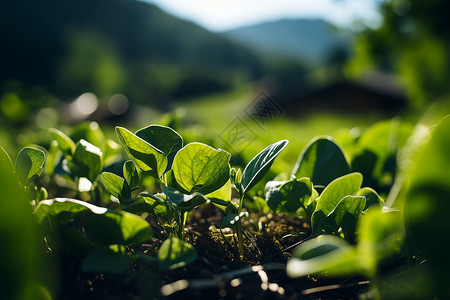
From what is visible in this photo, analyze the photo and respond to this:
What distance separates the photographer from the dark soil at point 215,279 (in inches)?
14.1

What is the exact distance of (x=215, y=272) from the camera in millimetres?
394

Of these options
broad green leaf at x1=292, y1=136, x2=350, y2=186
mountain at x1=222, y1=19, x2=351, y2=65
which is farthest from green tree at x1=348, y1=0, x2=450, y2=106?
mountain at x1=222, y1=19, x2=351, y2=65

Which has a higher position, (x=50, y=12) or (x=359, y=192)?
(x=50, y=12)

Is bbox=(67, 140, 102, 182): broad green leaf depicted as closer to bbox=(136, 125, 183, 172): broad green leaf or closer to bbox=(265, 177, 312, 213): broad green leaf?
bbox=(136, 125, 183, 172): broad green leaf

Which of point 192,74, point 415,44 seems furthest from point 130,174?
point 192,74

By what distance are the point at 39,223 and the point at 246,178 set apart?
24cm

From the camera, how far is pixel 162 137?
44 cm

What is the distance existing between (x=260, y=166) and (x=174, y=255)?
0.14 metres

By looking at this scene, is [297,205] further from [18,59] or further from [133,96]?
[18,59]

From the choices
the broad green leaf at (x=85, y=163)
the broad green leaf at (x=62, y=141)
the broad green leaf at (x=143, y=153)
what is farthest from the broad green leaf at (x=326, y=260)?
the broad green leaf at (x=62, y=141)

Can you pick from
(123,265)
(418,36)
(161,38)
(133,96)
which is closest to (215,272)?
(123,265)

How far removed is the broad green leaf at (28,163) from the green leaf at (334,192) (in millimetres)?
352

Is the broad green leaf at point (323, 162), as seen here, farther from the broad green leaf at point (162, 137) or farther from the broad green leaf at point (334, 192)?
the broad green leaf at point (162, 137)

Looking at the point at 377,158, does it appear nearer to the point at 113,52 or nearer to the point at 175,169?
the point at 175,169
